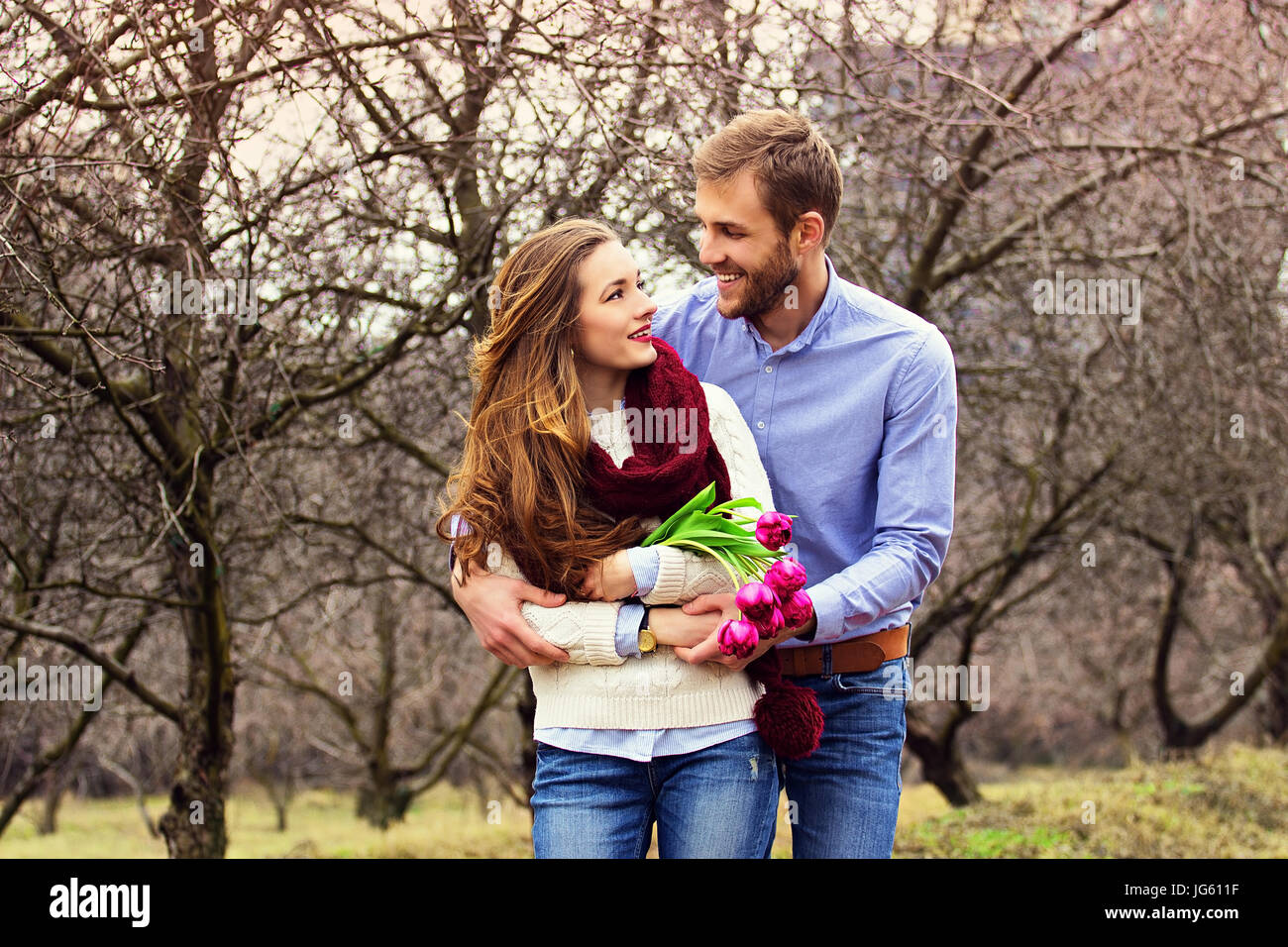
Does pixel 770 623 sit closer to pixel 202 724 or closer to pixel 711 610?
pixel 711 610

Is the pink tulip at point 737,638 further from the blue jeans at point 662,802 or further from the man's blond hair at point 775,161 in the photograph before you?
the man's blond hair at point 775,161

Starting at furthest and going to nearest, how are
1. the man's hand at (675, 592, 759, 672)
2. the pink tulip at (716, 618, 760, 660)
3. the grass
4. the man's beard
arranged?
the grass < the man's beard < the man's hand at (675, 592, 759, 672) < the pink tulip at (716, 618, 760, 660)

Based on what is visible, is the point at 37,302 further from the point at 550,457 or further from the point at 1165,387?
the point at 1165,387

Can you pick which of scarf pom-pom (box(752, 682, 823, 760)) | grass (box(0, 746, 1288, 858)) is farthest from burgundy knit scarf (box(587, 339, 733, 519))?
grass (box(0, 746, 1288, 858))

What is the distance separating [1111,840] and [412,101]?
Answer: 4.95m

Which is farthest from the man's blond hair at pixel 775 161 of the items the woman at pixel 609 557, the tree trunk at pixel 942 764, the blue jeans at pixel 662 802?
the tree trunk at pixel 942 764

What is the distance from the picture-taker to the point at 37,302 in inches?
181

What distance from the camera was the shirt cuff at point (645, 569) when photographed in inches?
87.2

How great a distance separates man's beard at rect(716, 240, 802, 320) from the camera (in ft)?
8.34

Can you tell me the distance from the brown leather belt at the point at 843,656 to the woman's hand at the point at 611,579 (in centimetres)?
44

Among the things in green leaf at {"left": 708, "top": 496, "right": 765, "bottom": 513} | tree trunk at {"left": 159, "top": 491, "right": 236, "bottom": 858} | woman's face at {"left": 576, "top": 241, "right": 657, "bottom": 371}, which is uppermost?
woman's face at {"left": 576, "top": 241, "right": 657, "bottom": 371}

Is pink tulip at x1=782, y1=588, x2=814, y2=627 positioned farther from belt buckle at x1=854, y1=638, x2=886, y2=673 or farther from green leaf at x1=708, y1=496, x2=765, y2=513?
belt buckle at x1=854, y1=638, x2=886, y2=673

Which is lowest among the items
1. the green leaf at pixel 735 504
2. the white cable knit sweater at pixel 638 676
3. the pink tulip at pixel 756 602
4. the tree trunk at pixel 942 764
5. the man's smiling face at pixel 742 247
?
the tree trunk at pixel 942 764

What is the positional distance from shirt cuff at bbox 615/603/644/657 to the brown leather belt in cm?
40
